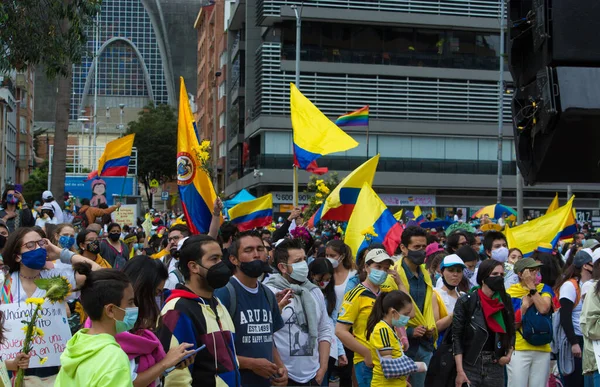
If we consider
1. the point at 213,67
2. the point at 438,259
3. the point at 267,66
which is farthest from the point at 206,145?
the point at 213,67

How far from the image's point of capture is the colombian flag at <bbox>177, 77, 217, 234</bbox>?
45.2 feet

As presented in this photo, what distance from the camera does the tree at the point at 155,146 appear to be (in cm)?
7831

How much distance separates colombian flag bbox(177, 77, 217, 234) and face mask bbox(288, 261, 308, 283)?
569cm

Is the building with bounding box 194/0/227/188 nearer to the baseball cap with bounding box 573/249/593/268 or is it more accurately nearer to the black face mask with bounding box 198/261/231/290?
the baseball cap with bounding box 573/249/593/268

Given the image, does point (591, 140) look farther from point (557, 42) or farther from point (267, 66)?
point (267, 66)

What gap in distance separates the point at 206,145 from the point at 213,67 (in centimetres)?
6872

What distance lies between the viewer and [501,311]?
866cm

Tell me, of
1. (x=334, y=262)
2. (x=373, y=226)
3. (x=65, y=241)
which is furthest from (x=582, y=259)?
(x=65, y=241)

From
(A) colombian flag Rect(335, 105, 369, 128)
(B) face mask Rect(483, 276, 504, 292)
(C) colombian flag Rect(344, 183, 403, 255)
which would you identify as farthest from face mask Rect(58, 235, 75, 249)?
(A) colombian flag Rect(335, 105, 369, 128)

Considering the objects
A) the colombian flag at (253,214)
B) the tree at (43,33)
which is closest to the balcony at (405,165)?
the colombian flag at (253,214)

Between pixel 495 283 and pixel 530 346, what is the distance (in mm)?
1188

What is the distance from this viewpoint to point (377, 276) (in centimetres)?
841

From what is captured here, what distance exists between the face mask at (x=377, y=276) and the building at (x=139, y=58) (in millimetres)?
152064

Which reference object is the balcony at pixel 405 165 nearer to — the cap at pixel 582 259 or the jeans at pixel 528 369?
the cap at pixel 582 259
